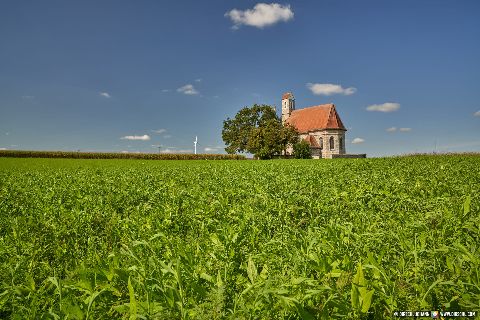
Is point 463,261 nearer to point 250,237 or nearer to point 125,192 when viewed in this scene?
point 250,237

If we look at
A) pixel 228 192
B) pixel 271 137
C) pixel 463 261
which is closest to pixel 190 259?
pixel 463 261

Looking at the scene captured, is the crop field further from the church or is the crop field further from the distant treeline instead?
the church

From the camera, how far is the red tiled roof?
91.8 m

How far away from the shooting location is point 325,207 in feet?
20.4

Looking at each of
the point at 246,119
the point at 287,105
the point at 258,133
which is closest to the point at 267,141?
the point at 258,133

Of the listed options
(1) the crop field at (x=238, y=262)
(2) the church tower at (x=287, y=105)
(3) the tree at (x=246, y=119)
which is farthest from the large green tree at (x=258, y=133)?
(1) the crop field at (x=238, y=262)

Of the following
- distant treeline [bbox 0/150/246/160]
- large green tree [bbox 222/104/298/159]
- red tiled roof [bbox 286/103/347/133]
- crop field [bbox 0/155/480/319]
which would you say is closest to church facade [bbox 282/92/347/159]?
red tiled roof [bbox 286/103/347/133]

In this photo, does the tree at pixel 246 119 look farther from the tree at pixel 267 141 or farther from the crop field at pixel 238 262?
the crop field at pixel 238 262

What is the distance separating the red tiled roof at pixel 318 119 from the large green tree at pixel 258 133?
9.69 metres

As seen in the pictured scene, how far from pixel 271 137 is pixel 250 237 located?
69907 millimetres

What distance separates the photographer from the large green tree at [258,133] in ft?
244

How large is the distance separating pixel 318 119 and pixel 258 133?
26.2 m

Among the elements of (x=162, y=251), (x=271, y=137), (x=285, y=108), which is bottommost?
(x=162, y=251)

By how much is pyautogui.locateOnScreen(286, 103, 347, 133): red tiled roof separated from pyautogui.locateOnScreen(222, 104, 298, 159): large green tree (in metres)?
9.69
